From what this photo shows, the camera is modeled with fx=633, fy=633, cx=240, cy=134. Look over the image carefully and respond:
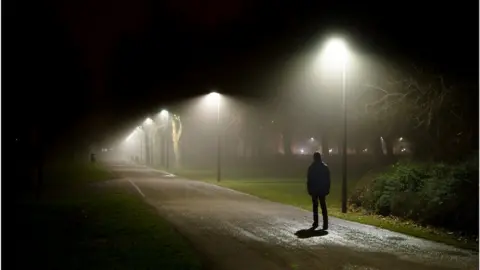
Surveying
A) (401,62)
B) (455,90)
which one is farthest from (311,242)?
(401,62)

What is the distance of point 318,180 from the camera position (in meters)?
15.5

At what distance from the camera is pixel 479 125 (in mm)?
20281

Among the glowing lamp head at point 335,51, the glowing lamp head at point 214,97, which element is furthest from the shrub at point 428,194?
the glowing lamp head at point 214,97

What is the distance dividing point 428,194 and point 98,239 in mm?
8760

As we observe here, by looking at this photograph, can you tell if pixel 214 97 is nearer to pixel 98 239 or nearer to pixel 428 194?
pixel 428 194

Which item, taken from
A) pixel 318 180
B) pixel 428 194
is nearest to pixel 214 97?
pixel 428 194

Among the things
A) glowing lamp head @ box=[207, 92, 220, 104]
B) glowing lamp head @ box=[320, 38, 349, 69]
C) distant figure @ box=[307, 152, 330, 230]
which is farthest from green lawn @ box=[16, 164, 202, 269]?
glowing lamp head @ box=[207, 92, 220, 104]

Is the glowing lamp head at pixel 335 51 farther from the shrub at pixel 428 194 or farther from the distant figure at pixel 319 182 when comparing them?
the distant figure at pixel 319 182

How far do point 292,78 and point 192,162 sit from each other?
5203cm

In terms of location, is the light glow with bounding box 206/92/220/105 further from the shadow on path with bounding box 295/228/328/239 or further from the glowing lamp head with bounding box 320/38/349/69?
the shadow on path with bounding box 295/228/328/239

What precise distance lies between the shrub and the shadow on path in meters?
3.24

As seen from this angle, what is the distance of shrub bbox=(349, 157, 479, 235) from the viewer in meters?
15.2

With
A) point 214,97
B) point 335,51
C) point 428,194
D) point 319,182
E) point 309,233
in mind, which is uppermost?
point 214,97

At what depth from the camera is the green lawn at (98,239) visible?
10.5m
